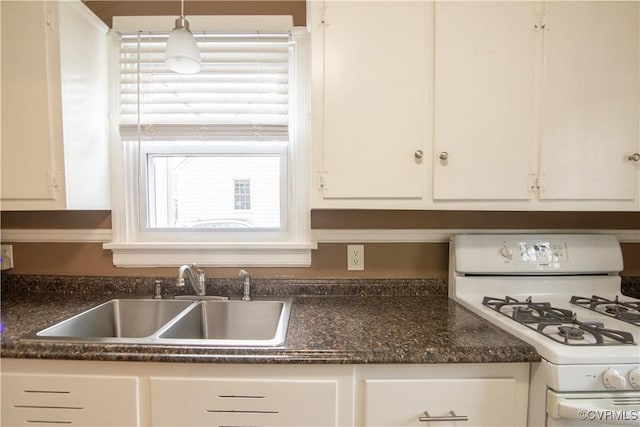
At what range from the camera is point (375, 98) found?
1167mm

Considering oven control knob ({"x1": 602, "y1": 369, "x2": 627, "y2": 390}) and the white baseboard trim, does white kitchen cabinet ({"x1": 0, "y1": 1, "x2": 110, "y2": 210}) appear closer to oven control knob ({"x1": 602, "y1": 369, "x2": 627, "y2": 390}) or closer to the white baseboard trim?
the white baseboard trim

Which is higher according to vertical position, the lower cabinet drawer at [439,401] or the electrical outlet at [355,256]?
the electrical outlet at [355,256]

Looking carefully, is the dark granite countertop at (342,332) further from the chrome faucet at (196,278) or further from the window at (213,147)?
the window at (213,147)

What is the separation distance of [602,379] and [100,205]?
6.49ft

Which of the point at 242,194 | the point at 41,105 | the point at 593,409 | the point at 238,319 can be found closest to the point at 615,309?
the point at 593,409

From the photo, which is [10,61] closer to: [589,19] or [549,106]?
[549,106]

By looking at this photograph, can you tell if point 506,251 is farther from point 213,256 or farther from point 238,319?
point 213,256

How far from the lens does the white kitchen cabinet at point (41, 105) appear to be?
1.19 m

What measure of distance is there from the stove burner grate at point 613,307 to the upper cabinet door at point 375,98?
0.84 meters

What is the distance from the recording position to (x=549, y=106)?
117 cm

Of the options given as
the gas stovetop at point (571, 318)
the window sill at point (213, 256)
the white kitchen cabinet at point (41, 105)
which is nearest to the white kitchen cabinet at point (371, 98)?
the window sill at point (213, 256)

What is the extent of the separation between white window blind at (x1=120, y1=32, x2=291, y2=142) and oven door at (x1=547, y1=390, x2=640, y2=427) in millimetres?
1370

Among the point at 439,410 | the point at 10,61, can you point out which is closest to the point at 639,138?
the point at 439,410

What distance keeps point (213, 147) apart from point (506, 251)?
149 centimetres
